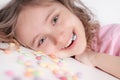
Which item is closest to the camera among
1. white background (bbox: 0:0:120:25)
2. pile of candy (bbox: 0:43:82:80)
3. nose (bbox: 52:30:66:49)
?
pile of candy (bbox: 0:43:82:80)

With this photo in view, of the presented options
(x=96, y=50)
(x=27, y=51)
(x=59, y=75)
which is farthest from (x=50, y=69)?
(x=96, y=50)

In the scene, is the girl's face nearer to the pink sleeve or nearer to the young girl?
the young girl

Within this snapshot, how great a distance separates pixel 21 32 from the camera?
125 centimetres

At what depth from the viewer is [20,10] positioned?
128cm

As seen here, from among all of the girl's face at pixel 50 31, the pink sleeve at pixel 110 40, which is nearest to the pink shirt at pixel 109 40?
the pink sleeve at pixel 110 40

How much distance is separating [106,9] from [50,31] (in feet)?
1.66

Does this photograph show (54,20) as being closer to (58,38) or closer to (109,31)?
(58,38)

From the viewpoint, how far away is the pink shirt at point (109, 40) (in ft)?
4.61

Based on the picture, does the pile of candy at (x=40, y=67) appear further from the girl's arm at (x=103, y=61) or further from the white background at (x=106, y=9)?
the white background at (x=106, y=9)

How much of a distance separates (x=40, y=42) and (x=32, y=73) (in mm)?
278

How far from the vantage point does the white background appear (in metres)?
1.61

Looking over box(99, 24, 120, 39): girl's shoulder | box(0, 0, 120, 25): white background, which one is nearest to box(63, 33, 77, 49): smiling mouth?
box(99, 24, 120, 39): girl's shoulder

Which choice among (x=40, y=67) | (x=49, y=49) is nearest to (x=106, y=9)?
(x=49, y=49)

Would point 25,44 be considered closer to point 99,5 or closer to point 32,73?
point 32,73
